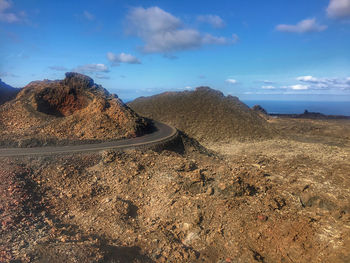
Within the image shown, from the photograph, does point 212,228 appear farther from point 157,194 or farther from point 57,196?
point 57,196

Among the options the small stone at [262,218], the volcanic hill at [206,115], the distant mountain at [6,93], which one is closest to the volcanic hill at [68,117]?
the distant mountain at [6,93]

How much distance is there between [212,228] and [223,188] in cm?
279

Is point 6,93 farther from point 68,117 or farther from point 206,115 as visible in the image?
point 206,115

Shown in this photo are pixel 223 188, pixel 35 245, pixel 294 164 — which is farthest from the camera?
pixel 294 164

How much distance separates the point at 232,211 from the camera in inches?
493

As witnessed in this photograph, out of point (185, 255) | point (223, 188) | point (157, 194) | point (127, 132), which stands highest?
point (127, 132)

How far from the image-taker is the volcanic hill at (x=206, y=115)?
155ft

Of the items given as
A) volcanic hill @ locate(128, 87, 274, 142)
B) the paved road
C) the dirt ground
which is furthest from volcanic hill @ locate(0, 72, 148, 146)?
volcanic hill @ locate(128, 87, 274, 142)

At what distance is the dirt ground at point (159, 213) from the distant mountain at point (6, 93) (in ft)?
104

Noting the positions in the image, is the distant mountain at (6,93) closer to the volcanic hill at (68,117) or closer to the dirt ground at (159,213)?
the volcanic hill at (68,117)

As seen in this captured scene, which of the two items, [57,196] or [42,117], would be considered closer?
[57,196]

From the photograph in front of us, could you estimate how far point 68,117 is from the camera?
27422mm

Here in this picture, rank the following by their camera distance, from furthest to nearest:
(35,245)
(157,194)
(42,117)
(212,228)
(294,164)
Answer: (42,117)
(294,164)
(157,194)
(212,228)
(35,245)

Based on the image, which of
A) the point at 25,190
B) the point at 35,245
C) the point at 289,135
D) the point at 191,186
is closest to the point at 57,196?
the point at 25,190
